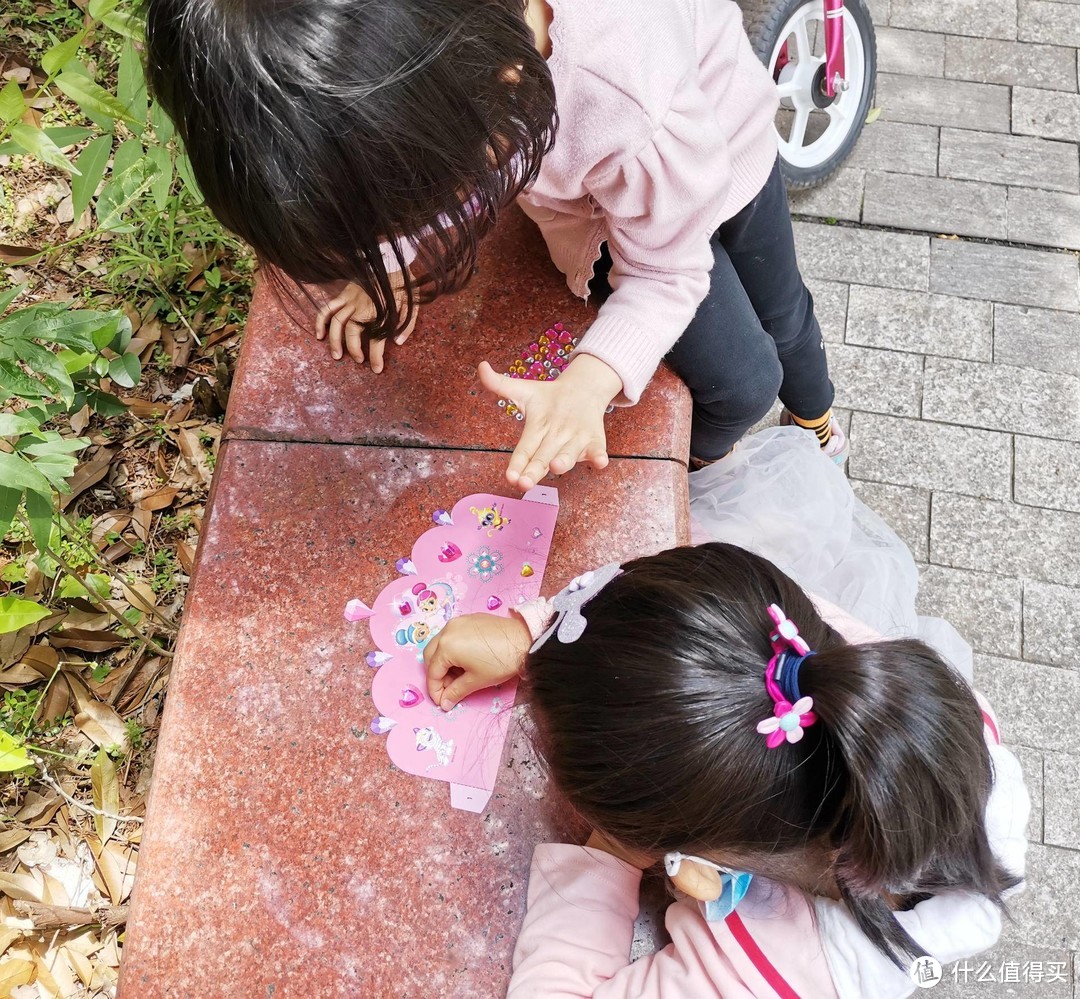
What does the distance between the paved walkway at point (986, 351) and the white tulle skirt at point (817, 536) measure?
23cm

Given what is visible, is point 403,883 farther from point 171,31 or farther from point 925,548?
point 925,548

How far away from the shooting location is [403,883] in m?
1.18

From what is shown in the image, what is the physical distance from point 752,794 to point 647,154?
2.40ft

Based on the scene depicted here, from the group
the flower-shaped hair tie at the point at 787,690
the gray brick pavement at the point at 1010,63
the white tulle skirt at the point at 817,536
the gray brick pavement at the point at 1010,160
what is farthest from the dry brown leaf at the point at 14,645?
the gray brick pavement at the point at 1010,63

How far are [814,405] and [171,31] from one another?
134cm

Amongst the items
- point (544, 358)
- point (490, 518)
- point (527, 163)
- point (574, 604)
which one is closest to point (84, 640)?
point (490, 518)

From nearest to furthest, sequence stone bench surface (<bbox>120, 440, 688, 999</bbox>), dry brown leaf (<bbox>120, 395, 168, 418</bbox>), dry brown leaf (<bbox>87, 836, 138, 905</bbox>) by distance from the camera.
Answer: stone bench surface (<bbox>120, 440, 688, 999</bbox>) → dry brown leaf (<bbox>87, 836, 138, 905</bbox>) → dry brown leaf (<bbox>120, 395, 168, 418</bbox>)

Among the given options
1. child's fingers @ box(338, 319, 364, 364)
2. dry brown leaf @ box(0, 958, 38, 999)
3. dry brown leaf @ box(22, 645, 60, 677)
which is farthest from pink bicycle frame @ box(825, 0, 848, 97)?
dry brown leaf @ box(0, 958, 38, 999)

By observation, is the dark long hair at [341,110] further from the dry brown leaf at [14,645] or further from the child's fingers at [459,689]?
the dry brown leaf at [14,645]

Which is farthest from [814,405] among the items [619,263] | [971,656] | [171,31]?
[171,31]

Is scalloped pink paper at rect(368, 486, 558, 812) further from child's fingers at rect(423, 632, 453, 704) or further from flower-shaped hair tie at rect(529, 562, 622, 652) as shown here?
flower-shaped hair tie at rect(529, 562, 622, 652)

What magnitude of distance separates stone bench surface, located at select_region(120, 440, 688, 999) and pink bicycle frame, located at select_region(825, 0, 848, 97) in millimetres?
1162

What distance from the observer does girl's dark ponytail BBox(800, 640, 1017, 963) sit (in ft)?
2.76

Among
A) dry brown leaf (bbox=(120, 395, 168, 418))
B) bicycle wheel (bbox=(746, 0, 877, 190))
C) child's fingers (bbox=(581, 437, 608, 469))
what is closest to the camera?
child's fingers (bbox=(581, 437, 608, 469))
